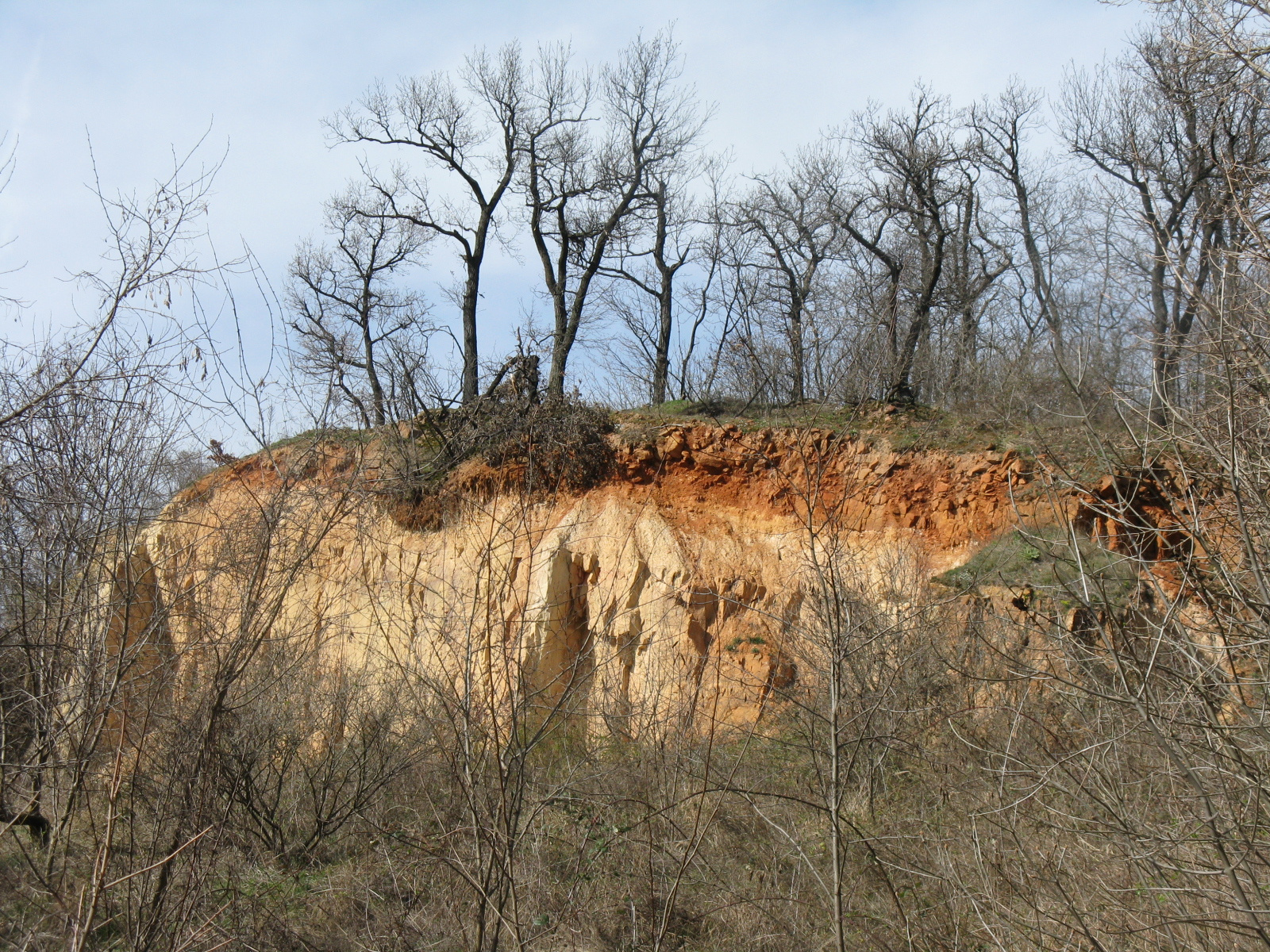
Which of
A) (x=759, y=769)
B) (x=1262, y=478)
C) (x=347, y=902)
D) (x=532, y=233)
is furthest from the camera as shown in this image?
(x=532, y=233)

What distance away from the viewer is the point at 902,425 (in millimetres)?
12320

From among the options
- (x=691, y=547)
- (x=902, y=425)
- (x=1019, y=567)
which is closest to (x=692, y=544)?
(x=691, y=547)

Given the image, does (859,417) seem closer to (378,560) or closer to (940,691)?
(940,691)

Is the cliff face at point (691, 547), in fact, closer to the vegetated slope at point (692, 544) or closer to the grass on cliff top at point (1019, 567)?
the vegetated slope at point (692, 544)

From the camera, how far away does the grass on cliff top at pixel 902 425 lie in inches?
445

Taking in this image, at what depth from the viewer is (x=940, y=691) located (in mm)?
7949

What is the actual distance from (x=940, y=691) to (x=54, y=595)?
7.17m

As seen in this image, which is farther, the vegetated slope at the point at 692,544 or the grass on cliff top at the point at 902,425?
the grass on cliff top at the point at 902,425

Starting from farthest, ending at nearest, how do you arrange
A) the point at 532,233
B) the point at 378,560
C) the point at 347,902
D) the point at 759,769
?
the point at 532,233 < the point at 378,560 < the point at 759,769 < the point at 347,902

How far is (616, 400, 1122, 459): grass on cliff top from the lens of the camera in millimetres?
11305

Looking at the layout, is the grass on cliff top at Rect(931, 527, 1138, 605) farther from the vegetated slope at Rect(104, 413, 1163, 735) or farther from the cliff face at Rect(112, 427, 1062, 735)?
the cliff face at Rect(112, 427, 1062, 735)

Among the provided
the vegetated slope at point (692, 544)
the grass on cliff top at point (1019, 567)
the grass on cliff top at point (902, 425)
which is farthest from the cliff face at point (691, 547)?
the grass on cliff top at point (1019, 567)

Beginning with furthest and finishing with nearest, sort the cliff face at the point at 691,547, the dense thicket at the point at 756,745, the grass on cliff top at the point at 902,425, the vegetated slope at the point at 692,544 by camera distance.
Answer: the grass on cliff top at the point at 902,425 < the cliff face at the point at 691,547 < the vegetated slope at the point at 692,544 < the dense thicket at the point at 756,745

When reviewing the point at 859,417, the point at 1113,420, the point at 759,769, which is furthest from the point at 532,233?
the point at 759,769
